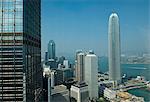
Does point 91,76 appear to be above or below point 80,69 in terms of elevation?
below

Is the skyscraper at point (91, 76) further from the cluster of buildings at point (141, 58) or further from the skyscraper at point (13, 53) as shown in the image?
the skyscraper at point (13, 53)

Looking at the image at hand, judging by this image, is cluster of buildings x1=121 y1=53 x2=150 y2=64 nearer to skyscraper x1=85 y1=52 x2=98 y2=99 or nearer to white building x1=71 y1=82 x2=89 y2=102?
skyscraper x1=85 y1=52 x2=98 y2=99

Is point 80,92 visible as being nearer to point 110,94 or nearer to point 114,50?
point 110,94

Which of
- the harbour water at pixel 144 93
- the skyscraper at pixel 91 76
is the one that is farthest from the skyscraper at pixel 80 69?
the harbour water at pixel 144 93

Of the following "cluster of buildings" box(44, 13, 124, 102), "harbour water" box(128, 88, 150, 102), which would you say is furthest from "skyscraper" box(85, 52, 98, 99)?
"harbour water" box(128, 88, 150, 102)

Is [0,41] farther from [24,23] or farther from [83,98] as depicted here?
[83,98]

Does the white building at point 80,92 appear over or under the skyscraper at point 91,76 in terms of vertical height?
under

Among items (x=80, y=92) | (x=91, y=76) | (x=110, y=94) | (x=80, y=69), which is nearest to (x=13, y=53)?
(x=80, y=92)

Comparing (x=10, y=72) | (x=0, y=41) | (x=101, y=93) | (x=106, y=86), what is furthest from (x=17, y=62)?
(x=106, y=86)
